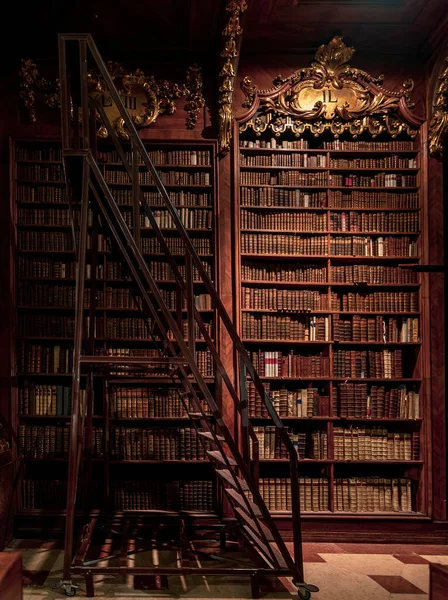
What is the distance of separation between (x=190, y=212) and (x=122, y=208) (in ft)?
1.67

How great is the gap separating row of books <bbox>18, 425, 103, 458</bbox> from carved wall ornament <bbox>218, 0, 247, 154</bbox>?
235 cm

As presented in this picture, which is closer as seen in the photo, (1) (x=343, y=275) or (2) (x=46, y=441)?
(2) (x=46, y=441)

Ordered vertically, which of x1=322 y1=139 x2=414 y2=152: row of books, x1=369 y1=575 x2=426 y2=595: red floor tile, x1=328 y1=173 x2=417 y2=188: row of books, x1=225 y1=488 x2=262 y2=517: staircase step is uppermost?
x1=322 y1=139 x2=414 y2=152: row of books

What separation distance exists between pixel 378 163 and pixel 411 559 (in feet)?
9.31

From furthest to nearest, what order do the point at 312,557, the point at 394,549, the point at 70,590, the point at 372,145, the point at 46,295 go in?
1. the point at 372,145
2. the point at 46,295
3. the point at 394,549
4. the point at 312,557
5. the point at 70,590

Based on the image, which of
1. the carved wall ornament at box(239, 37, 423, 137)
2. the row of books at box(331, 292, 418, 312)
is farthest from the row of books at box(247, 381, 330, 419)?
the carved wall ornament at box(239, 37, 423, 137)

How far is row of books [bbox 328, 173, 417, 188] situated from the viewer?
16.1 ft

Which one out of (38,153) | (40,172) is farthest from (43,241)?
(38,153)

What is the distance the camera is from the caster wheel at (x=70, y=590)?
326 cm

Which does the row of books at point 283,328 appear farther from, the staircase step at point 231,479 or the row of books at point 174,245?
the staircase step at point 231,479

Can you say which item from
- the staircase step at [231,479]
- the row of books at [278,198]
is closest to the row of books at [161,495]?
the staircase step at [231,479]

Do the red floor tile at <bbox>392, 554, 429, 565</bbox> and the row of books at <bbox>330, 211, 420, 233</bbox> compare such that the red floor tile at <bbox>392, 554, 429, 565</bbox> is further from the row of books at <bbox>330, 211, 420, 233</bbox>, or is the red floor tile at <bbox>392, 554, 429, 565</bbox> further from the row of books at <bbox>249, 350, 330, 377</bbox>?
the row of books at <bbox>330, 211, 420, 233</bbox>

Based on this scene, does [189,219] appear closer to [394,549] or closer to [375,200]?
[375,200]

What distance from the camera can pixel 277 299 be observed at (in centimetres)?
482
